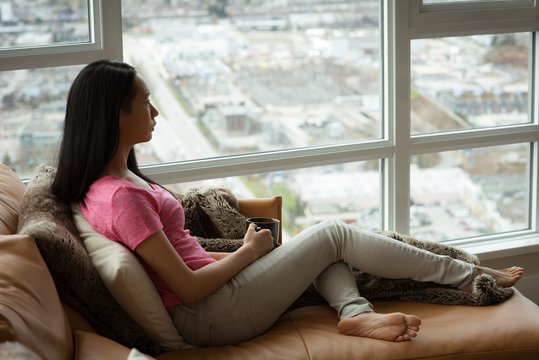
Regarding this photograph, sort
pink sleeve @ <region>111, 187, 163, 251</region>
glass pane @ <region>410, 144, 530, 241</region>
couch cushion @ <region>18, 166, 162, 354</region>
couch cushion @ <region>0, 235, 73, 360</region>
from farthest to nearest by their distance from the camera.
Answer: glass pane @ <region>410, 144, 530, 241</region>
pink sleeve @ <region>111, 187, 163, 251</region>
couch cushion @ <region>18, 166, 162, 354</region>
couch cushion @ <region>0, 235, 73, 360</region>

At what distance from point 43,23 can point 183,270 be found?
1.22m

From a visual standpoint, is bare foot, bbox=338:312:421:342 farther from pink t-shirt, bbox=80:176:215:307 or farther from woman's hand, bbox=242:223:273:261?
pink t-shirt, bbox=80:176:215:307

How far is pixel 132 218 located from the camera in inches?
93.6

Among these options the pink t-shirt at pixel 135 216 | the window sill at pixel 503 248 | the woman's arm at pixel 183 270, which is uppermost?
the pink t-shirt at pixel 135 216

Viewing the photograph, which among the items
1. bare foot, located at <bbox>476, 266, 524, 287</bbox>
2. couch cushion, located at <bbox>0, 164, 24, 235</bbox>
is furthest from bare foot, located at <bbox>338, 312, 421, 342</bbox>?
couch cushion, located at <bbox>0, 164, 24, 235</bbox>

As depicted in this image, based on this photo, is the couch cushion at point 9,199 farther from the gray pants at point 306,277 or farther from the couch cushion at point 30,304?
the gray pants at point 306,277

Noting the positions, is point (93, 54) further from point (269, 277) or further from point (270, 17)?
point (269, 277)

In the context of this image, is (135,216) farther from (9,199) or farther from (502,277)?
(502,277)

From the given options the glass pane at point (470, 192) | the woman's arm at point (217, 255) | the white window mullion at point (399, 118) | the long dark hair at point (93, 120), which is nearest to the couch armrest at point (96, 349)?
the long dark hair at point (93, 120)

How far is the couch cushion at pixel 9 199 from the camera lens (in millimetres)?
2385

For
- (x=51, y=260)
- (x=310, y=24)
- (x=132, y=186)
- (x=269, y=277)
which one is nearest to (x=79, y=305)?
(x=51, y=260)

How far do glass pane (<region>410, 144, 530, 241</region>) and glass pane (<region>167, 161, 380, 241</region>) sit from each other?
22 centimetres

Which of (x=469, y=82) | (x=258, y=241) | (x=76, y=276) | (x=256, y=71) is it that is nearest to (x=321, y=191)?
(x=256, y=71)

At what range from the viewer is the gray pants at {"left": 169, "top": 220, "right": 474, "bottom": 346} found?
250 centimetres
